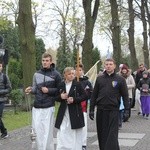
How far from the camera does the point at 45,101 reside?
28.5 feet

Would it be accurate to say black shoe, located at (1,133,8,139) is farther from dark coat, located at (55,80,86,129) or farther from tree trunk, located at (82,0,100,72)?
tree trunk, located at (82,0,100,72)

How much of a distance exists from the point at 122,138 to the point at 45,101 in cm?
356

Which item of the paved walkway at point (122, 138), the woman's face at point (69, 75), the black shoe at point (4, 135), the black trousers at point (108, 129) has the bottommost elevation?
the paved walkway at point (122, 138)

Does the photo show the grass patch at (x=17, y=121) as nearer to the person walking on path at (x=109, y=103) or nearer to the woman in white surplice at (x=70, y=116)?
the woman in white surplice at (x=70, y=116)

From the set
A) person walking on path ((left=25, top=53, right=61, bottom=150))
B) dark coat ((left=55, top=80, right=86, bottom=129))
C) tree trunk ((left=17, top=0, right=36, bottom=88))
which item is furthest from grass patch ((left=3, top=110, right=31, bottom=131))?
dark coat ((left=55, top=80, right=86, bottom=129))

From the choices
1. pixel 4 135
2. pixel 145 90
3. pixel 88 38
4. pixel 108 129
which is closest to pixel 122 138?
pixel 4 135

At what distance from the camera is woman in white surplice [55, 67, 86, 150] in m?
→ 8.24

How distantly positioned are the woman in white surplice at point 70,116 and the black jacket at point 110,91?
0.33 metres

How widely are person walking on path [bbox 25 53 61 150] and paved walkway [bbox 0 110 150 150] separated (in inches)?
62.0

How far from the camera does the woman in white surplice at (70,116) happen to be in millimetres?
8242

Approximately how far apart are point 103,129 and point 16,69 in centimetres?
3351

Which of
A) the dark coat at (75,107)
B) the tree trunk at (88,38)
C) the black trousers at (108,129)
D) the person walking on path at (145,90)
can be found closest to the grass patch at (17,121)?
the person walking on path at (145,90)

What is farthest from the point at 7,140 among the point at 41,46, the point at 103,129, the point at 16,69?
the point at 41,46

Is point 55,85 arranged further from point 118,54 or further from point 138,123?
point 118,54
